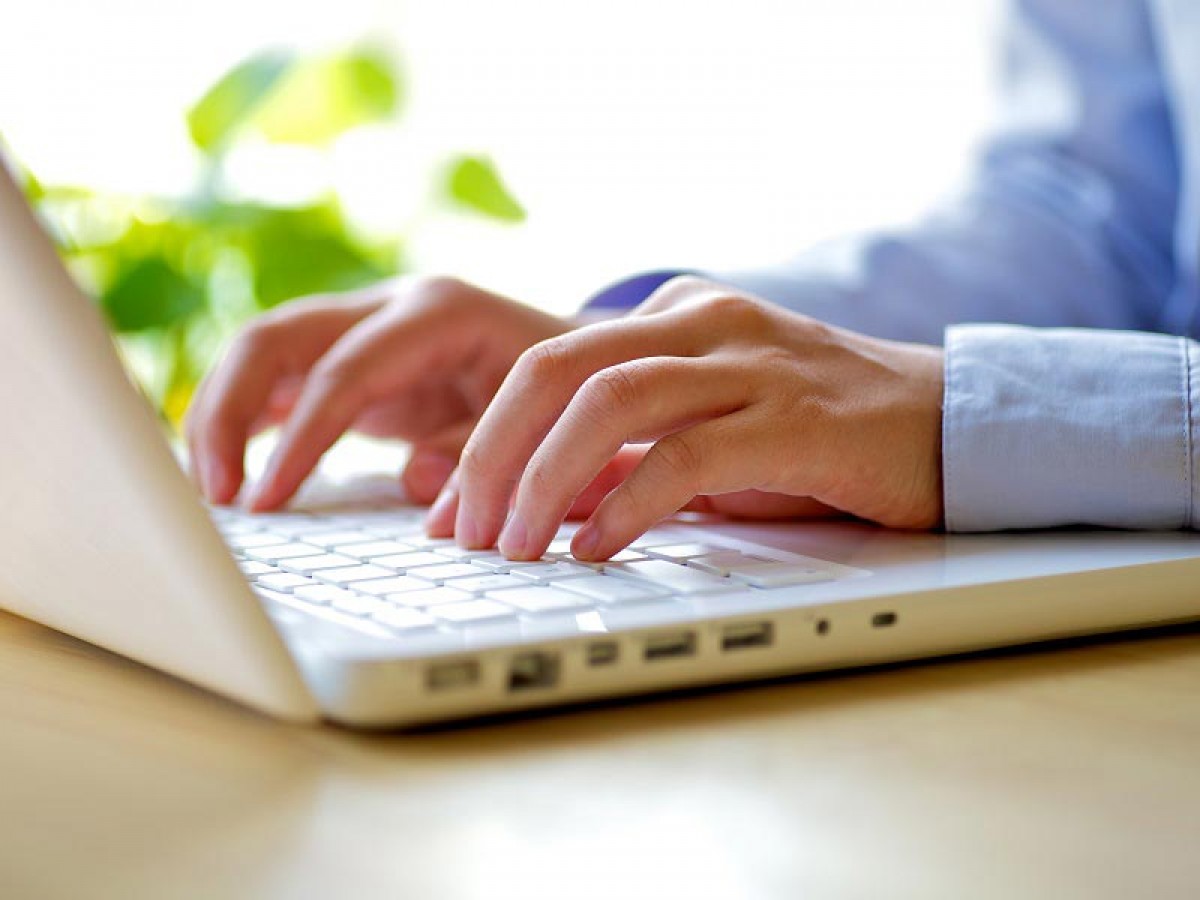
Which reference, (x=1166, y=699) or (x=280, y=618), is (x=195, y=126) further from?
(x=1166, y=699)

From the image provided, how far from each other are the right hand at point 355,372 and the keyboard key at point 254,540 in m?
0.11

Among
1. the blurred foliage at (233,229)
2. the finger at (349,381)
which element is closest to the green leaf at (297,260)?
the blurred foliage at (233,229)

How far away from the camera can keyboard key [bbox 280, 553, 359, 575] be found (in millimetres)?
588

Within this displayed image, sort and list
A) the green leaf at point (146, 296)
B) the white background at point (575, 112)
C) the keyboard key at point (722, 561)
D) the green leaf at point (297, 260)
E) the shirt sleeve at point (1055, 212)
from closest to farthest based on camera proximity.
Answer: the keyboard key at point (722, 561)
the shirt sleeve at point (1055, 212)
the green leaf at point (146, 296)
the green leaf at point (297, 260)
the white background at point (575, 112)

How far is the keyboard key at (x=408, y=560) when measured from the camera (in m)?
0.58

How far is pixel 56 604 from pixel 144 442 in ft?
0.57

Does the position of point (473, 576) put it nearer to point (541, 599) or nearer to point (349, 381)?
point (541, 599)

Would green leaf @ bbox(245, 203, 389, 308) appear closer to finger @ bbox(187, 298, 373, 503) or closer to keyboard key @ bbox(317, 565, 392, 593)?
finger @ bbox(187, 298, 373, 503)

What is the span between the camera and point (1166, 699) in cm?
49

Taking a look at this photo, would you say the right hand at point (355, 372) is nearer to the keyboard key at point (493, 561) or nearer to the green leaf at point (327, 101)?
the keyboard key at point (493, 561)

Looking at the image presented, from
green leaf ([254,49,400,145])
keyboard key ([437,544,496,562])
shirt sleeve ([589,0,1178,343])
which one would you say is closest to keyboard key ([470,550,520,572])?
keyboard key ([437,544,496,562])

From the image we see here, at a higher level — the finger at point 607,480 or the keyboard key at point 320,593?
the keyboard key at point 320,593

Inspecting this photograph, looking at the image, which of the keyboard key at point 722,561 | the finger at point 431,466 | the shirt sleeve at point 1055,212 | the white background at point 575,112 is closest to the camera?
the keyboard key at point 722,561

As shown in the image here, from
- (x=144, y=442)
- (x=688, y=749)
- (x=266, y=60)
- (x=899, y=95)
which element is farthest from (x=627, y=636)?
(x=899, y=95)
